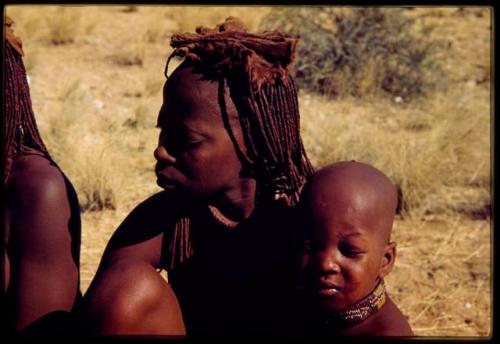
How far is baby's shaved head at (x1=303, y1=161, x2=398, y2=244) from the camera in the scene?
2086 mm

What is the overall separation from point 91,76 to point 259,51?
7.32 meters

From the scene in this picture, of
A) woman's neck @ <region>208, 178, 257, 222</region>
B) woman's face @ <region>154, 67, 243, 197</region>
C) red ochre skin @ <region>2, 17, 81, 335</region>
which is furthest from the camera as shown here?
red ochre skin @ <region>2, 17, 81, 335</region>

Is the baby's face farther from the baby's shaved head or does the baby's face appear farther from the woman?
the woman

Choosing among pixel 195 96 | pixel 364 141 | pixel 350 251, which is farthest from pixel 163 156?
pixel 364 141

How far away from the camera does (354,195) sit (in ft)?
6.84

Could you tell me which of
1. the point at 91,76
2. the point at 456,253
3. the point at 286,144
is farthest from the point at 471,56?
the point at 286,144

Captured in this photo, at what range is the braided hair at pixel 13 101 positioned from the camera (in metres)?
2.67

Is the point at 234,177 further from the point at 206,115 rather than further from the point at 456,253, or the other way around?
the point at 456,253

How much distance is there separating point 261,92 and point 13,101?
86 centimetres

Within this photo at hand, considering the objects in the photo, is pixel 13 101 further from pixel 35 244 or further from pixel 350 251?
pixel 350 251

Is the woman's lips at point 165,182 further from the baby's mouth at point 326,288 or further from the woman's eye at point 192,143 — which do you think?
the baby's mouth at point 326,288

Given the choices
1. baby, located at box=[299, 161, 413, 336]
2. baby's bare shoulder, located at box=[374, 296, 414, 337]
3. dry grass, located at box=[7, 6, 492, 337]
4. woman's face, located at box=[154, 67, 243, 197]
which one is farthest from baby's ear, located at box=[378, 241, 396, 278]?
dry grass, located at box=[7, 6, 492, 337]

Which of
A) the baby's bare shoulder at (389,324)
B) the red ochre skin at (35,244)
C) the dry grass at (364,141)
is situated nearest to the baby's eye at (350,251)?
the baby's bare shoulder at (389,324)

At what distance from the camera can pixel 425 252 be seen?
5.38 m
